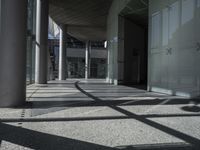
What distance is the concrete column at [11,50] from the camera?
7.59 m

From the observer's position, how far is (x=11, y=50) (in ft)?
25.1

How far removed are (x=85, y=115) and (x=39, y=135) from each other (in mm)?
2011

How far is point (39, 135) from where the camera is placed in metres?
4.69

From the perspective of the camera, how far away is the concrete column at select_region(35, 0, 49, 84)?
1908 cm

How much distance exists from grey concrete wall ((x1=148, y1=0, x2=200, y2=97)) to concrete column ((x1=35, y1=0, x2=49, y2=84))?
8.08m

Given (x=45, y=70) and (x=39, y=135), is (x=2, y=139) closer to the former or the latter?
(x=39, y=135)

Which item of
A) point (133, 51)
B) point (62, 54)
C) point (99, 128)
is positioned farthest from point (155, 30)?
point (62, 54)

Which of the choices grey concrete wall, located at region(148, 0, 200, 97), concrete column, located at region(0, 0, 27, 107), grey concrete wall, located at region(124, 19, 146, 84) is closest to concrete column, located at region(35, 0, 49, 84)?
grey concrete wall, located at region(124, 19, 146, 84)

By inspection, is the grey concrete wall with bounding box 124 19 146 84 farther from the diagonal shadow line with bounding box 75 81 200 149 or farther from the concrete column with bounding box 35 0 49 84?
the diagonal shadow line with bounding box 75 81 200 149

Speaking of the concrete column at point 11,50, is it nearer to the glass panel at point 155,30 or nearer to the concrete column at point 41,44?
the glass panel at point 155,30

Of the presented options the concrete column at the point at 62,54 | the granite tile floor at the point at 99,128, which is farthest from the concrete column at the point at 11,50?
the concrete column at the point at 62,54

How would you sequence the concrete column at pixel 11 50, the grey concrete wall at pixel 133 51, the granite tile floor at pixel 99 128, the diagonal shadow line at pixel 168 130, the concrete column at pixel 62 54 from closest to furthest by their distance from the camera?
the granite tile floor at pixel 99 128 < the diagonal shadow line at pixel 168 130 < the concrete column at pixel 11 50 < the grey concrete wall at pixel 133 51 < the concrete column at pixel 62 54

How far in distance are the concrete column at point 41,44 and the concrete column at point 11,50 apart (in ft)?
36.9

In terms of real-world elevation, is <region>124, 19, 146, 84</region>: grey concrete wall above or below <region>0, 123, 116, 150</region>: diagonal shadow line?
above
